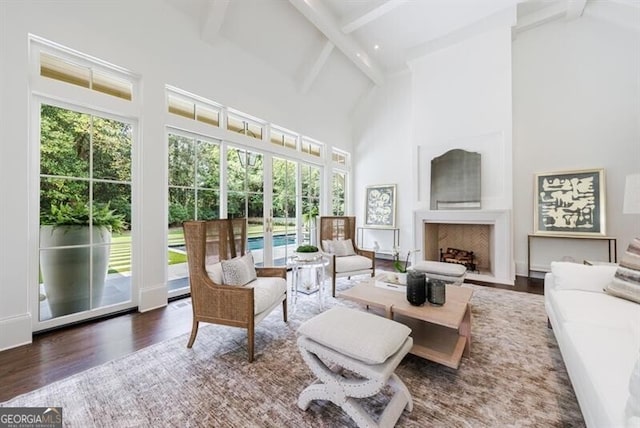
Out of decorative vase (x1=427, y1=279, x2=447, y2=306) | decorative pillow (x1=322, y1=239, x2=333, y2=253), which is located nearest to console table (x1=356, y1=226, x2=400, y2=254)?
decorative pillow (x1=322, y1=239, x2=333, y2=253)

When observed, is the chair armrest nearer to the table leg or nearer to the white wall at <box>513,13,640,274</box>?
the table leg

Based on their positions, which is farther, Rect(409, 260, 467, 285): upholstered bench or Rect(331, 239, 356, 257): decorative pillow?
Rect(331, 239, 356, 257): decorative pillow

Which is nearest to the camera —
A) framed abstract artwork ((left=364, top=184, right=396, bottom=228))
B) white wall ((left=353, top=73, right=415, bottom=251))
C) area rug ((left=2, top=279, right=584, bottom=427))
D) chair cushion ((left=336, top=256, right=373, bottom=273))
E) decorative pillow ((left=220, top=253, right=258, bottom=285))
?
area rug ((left=2, top=279, right=584, bottom=427))

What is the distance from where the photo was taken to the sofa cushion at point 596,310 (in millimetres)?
1561

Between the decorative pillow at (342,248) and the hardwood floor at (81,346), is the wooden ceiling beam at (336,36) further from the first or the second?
the hardwood floor at (81,346)

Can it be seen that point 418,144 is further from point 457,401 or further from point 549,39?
point 457,401

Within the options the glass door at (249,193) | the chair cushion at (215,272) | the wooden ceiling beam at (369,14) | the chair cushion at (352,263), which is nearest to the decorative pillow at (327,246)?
the chair cushion at (352,263)

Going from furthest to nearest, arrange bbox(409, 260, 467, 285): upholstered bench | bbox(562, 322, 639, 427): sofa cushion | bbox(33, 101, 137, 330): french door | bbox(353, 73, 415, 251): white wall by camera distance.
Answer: bbox(353, 73, 415, 251): white wall
bbox(409, 260, 467, 285): upholstered bench
bbox(33, 101, 137, 330): french door
bbox(562, 322, 639, 427): sofa cushion

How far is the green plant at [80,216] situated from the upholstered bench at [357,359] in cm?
260

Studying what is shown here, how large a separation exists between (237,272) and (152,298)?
1.40 meters

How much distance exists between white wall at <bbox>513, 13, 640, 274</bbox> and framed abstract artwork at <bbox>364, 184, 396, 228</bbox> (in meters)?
2.25

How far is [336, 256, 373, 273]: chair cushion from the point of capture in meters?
3.47

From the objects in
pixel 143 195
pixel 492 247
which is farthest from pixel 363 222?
pixel 143 195

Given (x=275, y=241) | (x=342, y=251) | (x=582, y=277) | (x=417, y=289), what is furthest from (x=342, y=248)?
(x=582, y=277)
